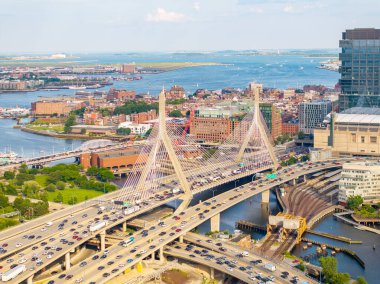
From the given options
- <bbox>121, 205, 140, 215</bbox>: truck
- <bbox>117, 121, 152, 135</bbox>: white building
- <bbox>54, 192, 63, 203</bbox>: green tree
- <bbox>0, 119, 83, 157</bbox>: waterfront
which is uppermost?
<bbox>117, 121, 152, 135</bbox>: white building

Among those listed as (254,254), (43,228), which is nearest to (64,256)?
(43,228)

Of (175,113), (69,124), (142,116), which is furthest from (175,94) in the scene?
(69,124)

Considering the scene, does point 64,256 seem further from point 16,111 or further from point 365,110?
point 16,111

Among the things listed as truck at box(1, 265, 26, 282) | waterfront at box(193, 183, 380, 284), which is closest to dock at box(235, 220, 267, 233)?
waterfront at box(193, 183, 380, 284)

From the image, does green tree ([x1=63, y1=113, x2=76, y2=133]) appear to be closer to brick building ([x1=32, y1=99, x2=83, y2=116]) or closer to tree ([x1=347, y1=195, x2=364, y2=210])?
brick building ([x1=32, y1=99, x2=83, y2=116])

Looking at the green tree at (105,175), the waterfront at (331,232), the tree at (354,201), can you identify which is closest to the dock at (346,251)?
the waterfront at (331,232)

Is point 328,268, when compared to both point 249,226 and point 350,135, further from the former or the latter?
point 350,135

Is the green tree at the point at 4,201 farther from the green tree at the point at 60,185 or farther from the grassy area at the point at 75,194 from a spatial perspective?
the green tree at the point at 60,185
